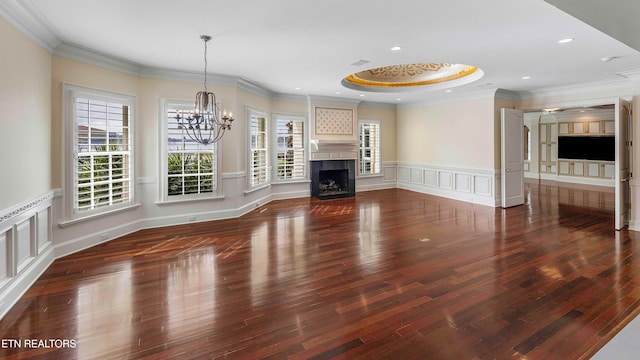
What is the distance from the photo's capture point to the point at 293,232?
539cm

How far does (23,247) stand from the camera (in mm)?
3287

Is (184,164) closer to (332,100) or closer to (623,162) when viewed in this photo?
(332,100)

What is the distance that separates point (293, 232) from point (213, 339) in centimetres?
303

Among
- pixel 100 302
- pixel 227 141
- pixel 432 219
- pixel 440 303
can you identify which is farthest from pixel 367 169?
pixel 100 302

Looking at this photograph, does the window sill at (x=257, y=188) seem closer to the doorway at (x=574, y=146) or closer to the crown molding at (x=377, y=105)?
the crown molding at (x=377, y=105)

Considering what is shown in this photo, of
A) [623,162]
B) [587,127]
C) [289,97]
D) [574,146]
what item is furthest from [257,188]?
[587,127]

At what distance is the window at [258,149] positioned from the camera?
23.1ft

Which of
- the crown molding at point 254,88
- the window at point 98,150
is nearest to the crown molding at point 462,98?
the crown molding at point 254,88

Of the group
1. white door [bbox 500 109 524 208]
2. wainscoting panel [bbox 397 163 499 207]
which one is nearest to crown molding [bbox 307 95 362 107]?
wainscoting panel [bbox 397 163 499 207]

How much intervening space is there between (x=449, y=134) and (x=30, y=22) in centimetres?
829

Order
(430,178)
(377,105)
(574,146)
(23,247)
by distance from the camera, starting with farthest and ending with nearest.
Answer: (574,146) < (377,105) < (430,178) < (23,247)

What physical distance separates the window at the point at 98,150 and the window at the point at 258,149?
2363mm

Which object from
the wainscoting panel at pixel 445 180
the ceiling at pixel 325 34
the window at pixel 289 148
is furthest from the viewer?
the wainscoting panel at pixel 445 180

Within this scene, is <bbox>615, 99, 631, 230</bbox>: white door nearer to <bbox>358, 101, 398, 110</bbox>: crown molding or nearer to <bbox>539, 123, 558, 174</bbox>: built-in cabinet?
<bbox>358, 101, 398, 110</bbox>: crown molding
